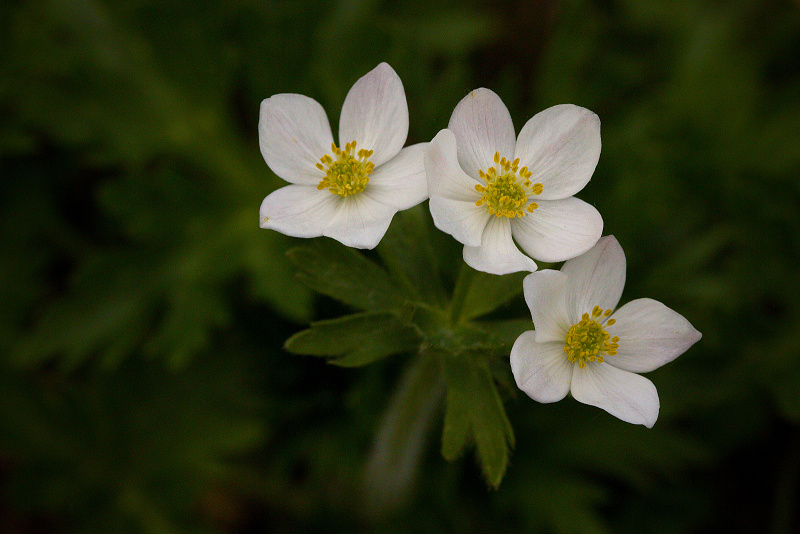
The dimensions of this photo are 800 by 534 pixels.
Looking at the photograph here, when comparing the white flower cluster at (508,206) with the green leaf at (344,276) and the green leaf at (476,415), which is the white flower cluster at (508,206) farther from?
the green leaf at (476,415)

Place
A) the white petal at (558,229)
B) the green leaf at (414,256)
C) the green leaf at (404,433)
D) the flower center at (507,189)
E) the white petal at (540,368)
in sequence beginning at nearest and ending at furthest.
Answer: the white petal at (540,368) < the white petal at (558,229) < the flower center at (507,189) < the green leaf at (414,256) < the green leaf at (404,433)

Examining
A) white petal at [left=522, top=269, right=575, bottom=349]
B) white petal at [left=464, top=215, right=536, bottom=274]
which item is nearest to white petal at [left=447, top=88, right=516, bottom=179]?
white petal at [left=464, top=215, right=536, bottom=274]

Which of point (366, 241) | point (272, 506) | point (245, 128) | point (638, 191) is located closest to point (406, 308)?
point (366, 241)

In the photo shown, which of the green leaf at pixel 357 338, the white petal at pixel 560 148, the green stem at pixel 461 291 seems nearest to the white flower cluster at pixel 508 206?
the white petal at pixel 560 148

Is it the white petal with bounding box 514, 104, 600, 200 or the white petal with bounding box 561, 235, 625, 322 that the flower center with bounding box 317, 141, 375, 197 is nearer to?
the white petal with bounding box 514, 104, 600, 200

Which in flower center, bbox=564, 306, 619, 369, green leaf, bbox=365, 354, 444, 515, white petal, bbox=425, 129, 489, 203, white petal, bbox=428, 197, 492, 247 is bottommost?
green leaf, bbox=365, 354, 444, 515

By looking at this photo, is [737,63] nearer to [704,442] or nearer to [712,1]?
[712,1]
